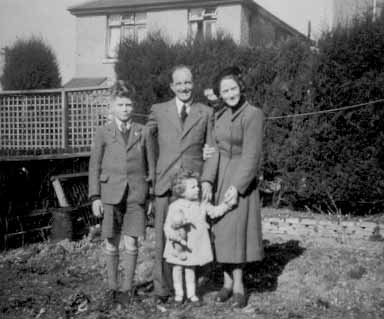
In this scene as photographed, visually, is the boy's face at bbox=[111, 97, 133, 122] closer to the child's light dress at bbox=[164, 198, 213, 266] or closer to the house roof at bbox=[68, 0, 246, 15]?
the child's light dress at bbox=[164, 198, 213, 266]

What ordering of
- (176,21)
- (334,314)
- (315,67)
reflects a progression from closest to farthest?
1. (334,314)
2. (315,67)
3. (176,21)

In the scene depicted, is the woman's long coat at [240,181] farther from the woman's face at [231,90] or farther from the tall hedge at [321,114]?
the tall hedge at [321,114]

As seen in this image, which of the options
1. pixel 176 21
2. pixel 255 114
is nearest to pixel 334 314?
pixel 255 114

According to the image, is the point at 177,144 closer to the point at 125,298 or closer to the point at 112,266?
the point at 112,266

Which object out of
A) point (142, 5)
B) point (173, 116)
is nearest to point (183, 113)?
point (173, 116)

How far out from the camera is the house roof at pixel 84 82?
2181 centimetres

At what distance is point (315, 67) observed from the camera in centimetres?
832

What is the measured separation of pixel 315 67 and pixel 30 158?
4.66 metres

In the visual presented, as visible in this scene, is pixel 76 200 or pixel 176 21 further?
pixel 176 21

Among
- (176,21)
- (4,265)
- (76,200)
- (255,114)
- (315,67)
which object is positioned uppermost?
(176,21)

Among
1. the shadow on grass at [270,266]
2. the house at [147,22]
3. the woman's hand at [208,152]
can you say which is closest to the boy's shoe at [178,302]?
the shadow on grass at [270,266]

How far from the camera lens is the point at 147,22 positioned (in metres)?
Answer: 22.6

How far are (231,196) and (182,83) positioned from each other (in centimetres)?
110

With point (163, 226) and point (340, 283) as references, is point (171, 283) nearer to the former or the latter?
point (163, 226)
